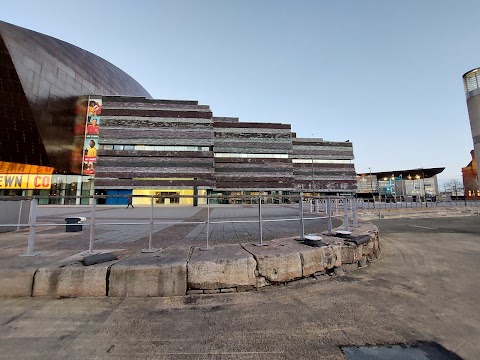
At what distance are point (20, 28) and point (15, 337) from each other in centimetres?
5194

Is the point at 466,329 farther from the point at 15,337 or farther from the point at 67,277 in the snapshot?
the point at 67,277

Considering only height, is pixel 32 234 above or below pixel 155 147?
below

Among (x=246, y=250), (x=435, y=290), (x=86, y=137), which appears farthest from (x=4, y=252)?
(x=86, y=137)

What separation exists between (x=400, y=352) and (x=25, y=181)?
162 feet

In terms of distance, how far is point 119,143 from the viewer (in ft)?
151

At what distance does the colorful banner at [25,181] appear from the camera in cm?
3350

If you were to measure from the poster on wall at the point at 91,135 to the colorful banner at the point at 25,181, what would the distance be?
265 inches

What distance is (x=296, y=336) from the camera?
7.69ft

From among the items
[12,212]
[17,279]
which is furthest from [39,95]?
[17,279]

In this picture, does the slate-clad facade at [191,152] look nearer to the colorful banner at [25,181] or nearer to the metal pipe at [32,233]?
the colorful banner at [25,181]

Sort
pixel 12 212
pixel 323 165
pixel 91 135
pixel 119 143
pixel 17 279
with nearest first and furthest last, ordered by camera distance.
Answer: pixel 17 279 < pixel 12 212 < pixel 91 135 < pixel 119 143 < pixel 323 165

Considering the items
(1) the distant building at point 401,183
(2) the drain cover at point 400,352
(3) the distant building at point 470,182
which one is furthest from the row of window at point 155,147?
(3) the distant building at point 470,182

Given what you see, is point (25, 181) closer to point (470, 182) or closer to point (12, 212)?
point (12, 212)

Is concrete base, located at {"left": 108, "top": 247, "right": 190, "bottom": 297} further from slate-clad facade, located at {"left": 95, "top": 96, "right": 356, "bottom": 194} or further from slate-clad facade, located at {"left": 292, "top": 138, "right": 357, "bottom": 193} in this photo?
slate-clad facade, located at {"left": 292, "top": 138, "right": 357, "bottom": 193}
